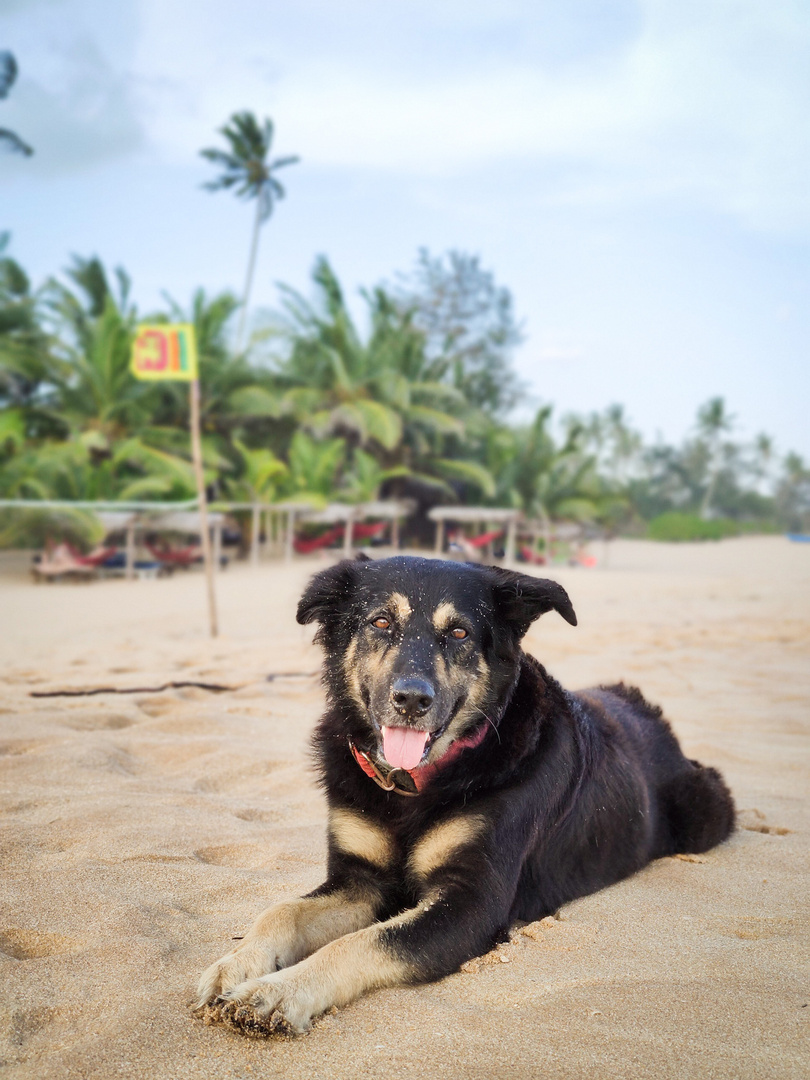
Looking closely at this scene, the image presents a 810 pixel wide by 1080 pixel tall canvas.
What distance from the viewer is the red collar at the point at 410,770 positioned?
2973 mm

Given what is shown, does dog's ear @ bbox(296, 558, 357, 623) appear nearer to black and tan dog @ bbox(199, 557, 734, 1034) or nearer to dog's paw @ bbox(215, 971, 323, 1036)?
black and tan dog @ bbox(199, 557, 734, 1034)

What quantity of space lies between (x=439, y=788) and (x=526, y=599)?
2.45 feet

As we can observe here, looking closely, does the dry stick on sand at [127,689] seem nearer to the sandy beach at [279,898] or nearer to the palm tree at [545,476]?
the sandy beach at [279,898]

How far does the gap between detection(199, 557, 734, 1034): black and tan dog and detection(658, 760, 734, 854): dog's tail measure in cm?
23

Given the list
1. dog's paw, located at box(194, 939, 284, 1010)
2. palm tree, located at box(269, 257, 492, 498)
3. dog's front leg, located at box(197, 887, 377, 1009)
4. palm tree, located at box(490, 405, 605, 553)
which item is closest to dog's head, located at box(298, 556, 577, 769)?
dog's front leg, located at box(197, 887, 377, 1009)

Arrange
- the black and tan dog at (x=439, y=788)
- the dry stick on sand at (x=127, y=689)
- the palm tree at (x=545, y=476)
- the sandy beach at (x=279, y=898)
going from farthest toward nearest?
1. the palm tree at (x=545, y=476)
2. the dry stick on sand at (x=127, y=689)
3. the black and tan dog at (x=439, y=788)
4. the sandy beach at (x=279, y=898)

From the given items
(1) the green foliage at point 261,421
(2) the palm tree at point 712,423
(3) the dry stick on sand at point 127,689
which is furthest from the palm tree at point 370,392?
(2) the palm tree at point 712,423

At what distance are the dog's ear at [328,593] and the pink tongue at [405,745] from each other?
2.05 ft

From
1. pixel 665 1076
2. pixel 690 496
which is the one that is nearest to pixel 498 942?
pixel 665 1076

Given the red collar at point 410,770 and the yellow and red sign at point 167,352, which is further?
the yellow and red sign at point 167,352

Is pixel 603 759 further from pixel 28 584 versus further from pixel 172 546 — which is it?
pixel 172 546

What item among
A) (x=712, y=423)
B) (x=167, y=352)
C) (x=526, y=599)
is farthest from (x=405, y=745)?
(x=712, y=423)

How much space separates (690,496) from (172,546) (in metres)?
46.7

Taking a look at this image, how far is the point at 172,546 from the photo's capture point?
20.7 m
